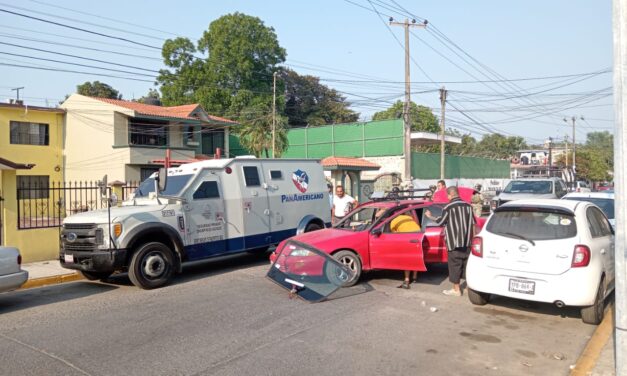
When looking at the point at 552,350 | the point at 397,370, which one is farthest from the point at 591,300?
the point at 397,370

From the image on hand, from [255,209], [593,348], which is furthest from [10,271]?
[593,348]

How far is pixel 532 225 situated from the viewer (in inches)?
276

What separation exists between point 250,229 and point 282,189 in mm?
1352

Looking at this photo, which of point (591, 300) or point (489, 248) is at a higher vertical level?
point (489, 248)

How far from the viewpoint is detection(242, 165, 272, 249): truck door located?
10.9 m

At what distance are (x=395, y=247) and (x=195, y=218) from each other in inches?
154

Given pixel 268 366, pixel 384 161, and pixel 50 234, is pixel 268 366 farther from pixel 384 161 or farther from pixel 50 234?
pixel 384 161

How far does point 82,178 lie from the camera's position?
3250 centimetres

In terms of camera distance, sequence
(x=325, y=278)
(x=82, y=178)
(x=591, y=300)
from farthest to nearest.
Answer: (x=82, y=178), (x=325, y=278), (x=591, y=300)

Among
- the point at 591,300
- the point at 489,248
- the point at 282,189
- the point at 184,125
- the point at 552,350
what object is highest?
the point at 184,125

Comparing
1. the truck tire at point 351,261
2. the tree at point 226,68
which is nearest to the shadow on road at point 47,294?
the truck tire at point 351,261

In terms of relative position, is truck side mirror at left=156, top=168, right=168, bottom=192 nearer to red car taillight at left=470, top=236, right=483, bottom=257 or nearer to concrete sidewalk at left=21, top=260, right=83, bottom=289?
concrete sidewalk at left=21, top=260, right=83, bottom=289

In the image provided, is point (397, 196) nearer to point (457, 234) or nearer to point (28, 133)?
point (457, 234)

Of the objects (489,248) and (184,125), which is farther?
(184,125)
